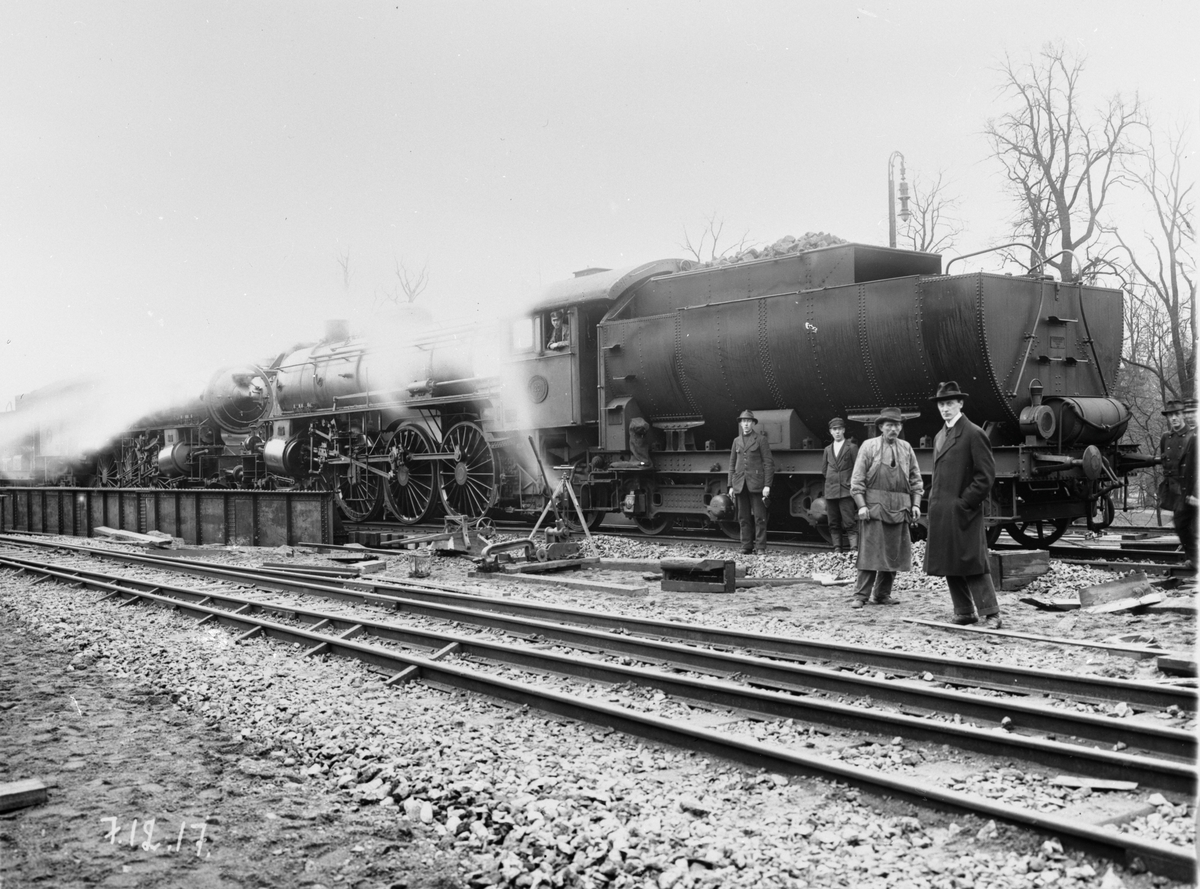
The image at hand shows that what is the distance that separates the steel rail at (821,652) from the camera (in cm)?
507

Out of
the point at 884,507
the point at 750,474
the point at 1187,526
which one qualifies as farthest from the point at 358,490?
the point at 1187,526

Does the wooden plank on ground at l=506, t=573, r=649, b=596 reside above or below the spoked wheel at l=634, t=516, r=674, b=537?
below

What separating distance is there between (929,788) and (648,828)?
1.00 metres

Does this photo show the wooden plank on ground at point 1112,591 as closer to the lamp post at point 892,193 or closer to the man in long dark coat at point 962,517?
the man in long dark coat at point 962,517

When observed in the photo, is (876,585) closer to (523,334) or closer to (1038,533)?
(1038,533)

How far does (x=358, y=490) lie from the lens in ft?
60.4

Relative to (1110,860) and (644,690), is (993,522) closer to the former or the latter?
(644,690)

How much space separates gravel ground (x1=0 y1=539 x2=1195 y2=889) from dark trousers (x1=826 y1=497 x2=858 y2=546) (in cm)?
432

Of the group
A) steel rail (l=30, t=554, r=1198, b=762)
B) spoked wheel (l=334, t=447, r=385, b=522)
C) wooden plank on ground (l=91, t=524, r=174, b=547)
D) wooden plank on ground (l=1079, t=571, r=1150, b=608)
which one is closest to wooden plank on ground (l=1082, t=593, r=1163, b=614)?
wooden plank on ground (l=1079, t=571, r=1150, b=608)

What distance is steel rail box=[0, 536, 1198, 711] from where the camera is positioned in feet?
16.6

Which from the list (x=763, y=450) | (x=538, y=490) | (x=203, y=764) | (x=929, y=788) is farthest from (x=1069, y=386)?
(x=203, y=764)

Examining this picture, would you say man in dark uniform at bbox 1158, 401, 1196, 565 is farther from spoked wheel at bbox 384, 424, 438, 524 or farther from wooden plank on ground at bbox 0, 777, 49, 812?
spoked wheel at bbox 384, 424, 438, 524

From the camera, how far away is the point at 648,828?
3.68 m

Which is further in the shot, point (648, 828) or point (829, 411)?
point (829, 411)
